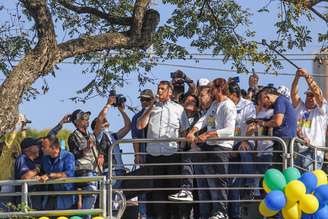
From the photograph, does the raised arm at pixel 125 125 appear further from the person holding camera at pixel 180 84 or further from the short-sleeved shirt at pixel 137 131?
the person holding camera at pixel 180 84

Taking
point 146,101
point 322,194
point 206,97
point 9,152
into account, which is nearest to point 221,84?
point 206,97

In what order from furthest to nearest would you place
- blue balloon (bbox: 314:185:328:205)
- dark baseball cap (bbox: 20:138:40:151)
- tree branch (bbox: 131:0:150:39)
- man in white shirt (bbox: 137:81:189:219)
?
tree branch (bbox: 131:0:150:39)
dark baseball cap (bbox: 20:138:40:151)
man in white shirt (bbox: 137:81:189:219)
blue balloon (bbox: 314:185:328:205)

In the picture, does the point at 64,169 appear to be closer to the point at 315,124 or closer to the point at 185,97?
the point at 185,97

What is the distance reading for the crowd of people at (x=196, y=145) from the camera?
15141 millimetres

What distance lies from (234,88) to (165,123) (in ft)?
4.24

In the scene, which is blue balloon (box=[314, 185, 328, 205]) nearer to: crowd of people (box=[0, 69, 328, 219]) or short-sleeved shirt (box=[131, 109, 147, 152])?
crowd of people (box=[0, 69, 328, 219])

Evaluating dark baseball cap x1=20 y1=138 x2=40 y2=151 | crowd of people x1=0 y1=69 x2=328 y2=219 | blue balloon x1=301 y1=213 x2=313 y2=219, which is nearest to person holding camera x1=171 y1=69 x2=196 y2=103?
crowd of people x1=0 y1=69 x2=328 y2=219

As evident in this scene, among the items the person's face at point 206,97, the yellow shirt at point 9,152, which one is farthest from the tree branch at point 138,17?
the yellow shirt at point 9,152

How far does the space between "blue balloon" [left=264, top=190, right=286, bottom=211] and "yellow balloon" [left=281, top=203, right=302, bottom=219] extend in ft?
0.38

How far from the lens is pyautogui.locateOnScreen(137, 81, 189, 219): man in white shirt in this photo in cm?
1550

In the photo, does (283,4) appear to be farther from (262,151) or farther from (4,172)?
(4,172)

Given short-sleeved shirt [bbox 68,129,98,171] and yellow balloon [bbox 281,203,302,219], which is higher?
short-sleeved shirt [bbox 68,129,98,171]

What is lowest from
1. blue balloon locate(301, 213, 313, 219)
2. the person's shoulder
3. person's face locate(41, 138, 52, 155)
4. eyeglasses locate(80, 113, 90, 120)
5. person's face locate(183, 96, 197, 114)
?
blue balloon locate(301, 213, 313, 219)

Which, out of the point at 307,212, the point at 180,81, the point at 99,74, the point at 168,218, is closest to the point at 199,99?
the point at 180,81
